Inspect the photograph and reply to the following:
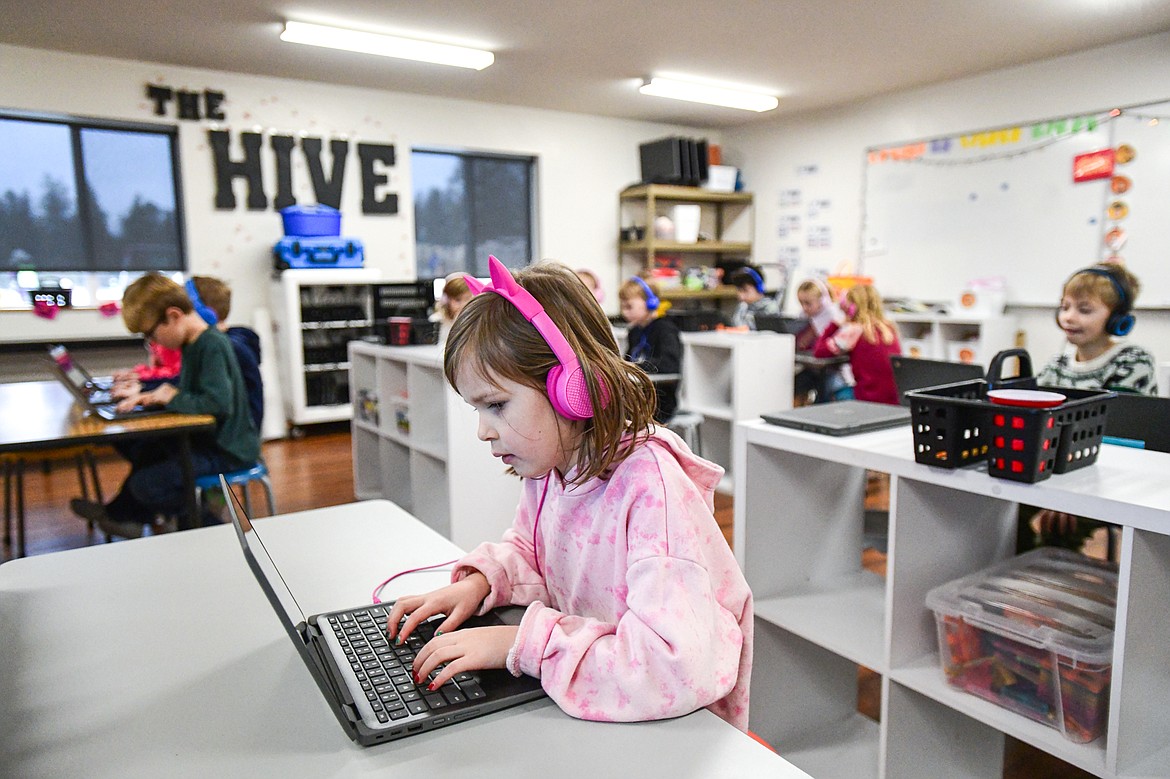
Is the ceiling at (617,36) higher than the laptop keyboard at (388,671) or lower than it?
higher

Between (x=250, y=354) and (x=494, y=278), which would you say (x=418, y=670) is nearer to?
(x=494, y=278)

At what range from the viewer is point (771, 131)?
22.7 feet

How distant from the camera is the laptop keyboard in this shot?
743 millimetres

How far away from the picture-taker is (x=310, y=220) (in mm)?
5309

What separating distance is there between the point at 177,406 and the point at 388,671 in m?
1.98

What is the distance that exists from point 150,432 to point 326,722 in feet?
5.93

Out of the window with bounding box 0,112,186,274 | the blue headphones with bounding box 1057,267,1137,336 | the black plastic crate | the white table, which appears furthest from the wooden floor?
the white table

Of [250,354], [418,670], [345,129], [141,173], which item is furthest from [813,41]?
[418,670]

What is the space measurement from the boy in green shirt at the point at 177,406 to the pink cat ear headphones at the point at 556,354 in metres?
1.98

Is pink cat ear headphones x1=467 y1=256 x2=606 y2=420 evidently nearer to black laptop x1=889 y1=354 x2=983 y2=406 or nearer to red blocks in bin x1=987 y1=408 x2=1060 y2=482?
red blocks in bin x1=987 y1=408 x2=1060 y2=482

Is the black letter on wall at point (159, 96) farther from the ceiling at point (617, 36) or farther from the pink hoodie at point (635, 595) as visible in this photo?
the pink hoodie at point (635, 595)

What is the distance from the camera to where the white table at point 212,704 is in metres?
0.67

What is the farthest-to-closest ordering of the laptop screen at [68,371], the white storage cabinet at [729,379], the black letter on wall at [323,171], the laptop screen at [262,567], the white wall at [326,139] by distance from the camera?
the black letter on wall at [323,171] < the white wall at [326,139] < the white storage cabinet at [729,379] < the laptop screen at [68,371] < the laptop screen at [262,567]

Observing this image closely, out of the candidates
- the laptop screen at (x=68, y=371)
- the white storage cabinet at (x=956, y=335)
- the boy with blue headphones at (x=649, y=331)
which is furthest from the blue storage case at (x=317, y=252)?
the white storage cabinet at (x=956, y=335)
